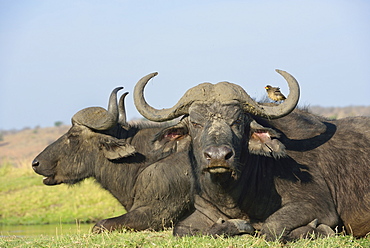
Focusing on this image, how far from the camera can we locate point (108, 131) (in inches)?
354

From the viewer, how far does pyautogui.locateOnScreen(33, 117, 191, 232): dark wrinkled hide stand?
812cm

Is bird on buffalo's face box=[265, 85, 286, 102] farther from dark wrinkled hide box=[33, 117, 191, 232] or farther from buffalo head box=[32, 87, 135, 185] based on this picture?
buffalo head box=[32, 87, 135, 185]

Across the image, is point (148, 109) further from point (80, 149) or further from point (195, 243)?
point (80, 149)

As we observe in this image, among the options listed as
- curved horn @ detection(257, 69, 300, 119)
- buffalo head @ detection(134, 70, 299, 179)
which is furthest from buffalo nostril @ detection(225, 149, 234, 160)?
curved horn @ detection(257, 69, 300, 119)

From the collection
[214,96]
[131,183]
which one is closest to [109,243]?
[214,96]

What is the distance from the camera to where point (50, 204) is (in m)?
15.1

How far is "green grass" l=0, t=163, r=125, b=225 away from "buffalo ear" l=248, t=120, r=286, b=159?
6.88 m

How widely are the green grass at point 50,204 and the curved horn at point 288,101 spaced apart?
7.02 metres

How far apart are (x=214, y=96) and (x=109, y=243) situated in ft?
6.07

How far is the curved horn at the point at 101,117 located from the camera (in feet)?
28.6

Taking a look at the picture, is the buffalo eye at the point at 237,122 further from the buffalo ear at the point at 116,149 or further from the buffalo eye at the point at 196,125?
the buffalo ear at the point at 116,149

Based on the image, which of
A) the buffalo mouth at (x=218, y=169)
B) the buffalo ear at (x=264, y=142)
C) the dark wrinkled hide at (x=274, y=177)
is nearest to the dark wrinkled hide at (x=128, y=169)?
the dark wrinkled hide at (x=274, y=177)

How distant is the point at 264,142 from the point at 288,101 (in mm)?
499

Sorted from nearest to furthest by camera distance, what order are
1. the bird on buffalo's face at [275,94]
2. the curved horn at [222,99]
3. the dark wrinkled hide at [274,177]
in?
the dark wrinkled hide at [274,177]
the curved horn at [222,99]
the bird on buffalo's face at [275,94]
